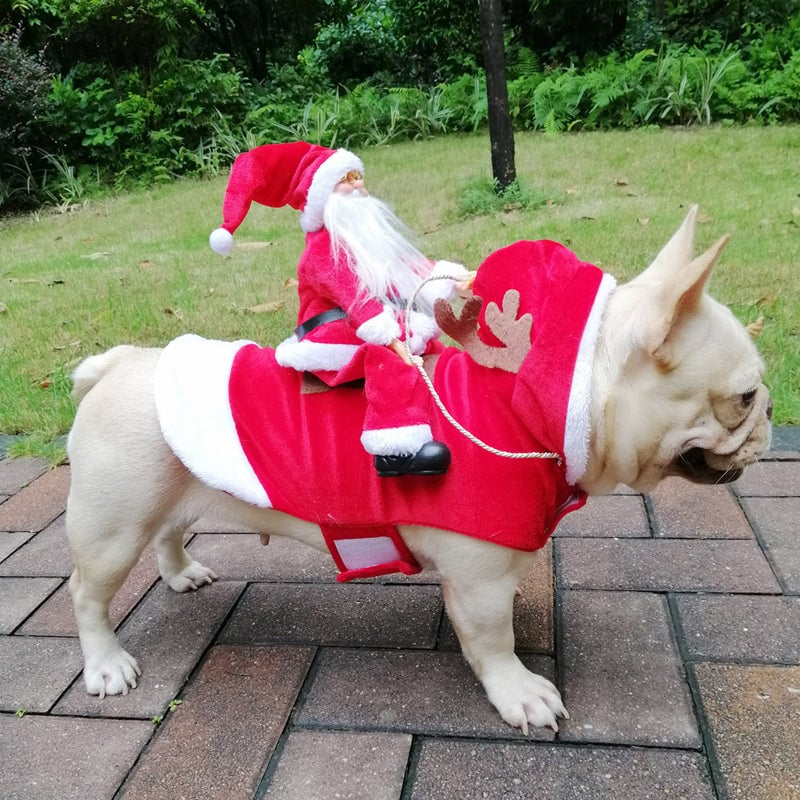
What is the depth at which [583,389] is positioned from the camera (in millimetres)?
1813

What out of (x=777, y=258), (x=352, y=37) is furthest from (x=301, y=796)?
(x=352, y=37)

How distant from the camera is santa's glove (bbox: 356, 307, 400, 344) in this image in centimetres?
198

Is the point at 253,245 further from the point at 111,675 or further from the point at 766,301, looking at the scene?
the point at 111,675

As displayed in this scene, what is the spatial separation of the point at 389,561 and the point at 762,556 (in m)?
1.39

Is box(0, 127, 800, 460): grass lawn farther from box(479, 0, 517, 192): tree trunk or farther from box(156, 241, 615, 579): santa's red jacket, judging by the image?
box(156, 241, 615, 579): santa's red jacket

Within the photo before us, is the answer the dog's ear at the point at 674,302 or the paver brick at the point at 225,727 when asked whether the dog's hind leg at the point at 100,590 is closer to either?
the paver brick at the point at 225,727

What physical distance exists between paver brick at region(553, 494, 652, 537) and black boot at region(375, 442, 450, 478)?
118cm

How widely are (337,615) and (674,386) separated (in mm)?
1410

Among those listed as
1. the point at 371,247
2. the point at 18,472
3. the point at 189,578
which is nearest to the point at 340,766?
the point at 189,578

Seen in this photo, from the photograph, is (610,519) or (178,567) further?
(610,519)

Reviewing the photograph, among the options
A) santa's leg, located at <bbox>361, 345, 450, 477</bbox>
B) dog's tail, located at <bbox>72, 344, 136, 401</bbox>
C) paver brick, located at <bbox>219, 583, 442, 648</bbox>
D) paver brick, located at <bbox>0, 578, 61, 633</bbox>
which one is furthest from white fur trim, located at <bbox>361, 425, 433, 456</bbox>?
paver brick, located at <bbox>0, 578, 61, 633</bbox>

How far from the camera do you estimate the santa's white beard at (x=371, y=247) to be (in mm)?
2070

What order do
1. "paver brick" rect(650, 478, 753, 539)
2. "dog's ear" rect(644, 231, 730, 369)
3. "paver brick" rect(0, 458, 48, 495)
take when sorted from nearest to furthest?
1. "dog's ear" rect(644, 231, 730, 369)
2. "paver brick" rect(650, 478, 753, 539)
3. "paver brick" rect(0, 458, 48, 495)

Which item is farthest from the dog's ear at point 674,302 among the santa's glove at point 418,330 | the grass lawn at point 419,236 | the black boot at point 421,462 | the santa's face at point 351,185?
the grass lawn at point 419,236
